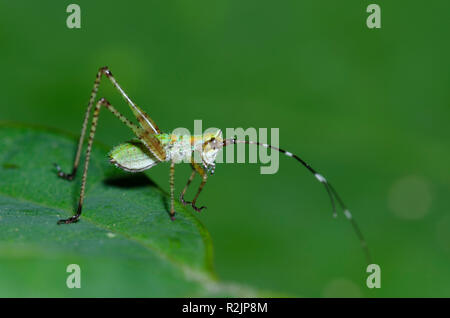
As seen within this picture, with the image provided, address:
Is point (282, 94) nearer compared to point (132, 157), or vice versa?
point (132, 157)

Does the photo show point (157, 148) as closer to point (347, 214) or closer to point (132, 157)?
point (132, 157)

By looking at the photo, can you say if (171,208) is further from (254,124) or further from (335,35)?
(335,35)

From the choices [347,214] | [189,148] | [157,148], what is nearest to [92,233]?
[157,148]

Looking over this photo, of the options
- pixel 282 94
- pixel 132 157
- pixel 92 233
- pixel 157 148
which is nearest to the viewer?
pixel 92 233

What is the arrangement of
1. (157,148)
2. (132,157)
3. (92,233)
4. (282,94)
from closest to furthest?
(92,233)
(132,157)
(157,148)
(282,94)

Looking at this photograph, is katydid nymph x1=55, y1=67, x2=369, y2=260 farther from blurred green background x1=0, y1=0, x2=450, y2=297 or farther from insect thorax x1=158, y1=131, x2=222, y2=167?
blurred green background x1=0, y1=0, x2=450, y2=297

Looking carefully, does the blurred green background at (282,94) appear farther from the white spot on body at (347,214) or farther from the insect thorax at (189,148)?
the insect thorax at (189,148)
